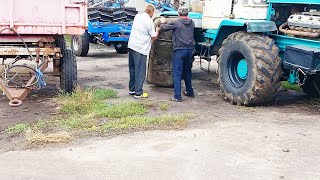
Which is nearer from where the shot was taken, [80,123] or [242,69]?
[80,123]

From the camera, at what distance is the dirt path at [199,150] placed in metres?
5.40

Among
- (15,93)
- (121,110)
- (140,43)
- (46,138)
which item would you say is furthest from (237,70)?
(46,138)

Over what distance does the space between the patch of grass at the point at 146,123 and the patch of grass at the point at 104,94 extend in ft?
5.61

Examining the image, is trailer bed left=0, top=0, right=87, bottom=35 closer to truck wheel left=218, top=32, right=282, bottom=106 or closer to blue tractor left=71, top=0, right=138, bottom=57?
truck wheel left=218, top=32, right=282, bottom=106

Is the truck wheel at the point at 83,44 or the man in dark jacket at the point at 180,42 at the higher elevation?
the man in dark jacket at the point at 180,42

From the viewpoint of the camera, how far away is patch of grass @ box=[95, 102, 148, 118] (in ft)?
25.6

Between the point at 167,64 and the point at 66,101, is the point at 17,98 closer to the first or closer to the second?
the point at 66,101

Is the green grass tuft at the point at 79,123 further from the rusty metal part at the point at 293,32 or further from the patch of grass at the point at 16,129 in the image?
the rusty metal part at the point at 293,32

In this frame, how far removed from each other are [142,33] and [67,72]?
142 cm

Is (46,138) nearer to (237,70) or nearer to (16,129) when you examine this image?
(16,129)

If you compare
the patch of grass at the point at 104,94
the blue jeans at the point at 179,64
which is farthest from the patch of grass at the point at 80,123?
the blue jeans at the point at 179,64

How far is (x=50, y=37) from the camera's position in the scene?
869 centimetres

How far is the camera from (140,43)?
9.22 metres

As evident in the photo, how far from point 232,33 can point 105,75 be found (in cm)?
363
